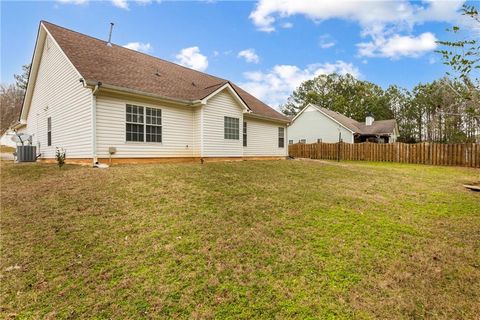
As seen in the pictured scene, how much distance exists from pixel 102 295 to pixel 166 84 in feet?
37.1

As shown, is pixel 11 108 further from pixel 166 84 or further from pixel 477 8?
pixel 477 8

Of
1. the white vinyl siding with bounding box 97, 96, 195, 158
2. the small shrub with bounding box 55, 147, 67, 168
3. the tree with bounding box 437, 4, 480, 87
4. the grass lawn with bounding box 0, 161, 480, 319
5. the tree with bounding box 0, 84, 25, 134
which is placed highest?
the tree with bounding box 0, 84, 25, 134

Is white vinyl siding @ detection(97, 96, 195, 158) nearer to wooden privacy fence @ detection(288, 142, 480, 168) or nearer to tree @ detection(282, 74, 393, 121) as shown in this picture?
wooden privacy fence @ detection(288, 142, 480, 168)

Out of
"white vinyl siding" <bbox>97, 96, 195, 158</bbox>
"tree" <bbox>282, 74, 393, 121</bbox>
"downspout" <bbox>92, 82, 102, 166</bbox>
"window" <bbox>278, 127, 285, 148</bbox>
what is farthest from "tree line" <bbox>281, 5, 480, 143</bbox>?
"downspout" <bbox>92, 82, 102, 166</bbox>

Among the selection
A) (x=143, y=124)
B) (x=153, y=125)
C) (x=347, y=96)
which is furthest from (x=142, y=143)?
(x=347, y=96)

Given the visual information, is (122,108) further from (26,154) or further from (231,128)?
(26,154)

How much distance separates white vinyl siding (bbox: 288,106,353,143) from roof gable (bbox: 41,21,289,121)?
62.7 ft

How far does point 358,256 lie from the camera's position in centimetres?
408

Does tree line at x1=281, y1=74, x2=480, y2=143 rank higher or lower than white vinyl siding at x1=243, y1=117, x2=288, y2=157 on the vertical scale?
higher

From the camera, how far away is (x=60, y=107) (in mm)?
12250

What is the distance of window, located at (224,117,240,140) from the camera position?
549 inches

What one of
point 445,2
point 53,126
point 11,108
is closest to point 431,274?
point 445,2

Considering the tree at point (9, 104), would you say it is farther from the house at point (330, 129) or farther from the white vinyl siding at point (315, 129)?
the house at point (330, 129)

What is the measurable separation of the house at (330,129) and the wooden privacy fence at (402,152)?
184 inches
